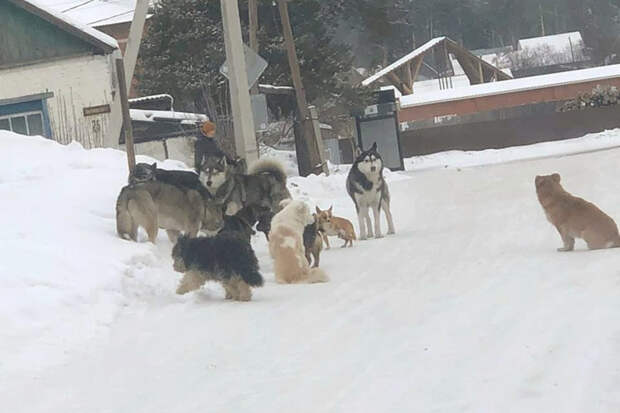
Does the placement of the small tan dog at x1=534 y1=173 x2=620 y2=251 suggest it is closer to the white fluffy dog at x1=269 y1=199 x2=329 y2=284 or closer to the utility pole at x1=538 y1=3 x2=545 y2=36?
the white fluffy dog at x1=269 y1=199 x2=329 y2=284

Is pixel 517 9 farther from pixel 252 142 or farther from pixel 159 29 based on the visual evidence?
pixel 252 142

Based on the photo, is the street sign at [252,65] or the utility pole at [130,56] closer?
the utility pole at [130,56]

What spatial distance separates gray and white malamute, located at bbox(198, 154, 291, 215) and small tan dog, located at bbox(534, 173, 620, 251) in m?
4.03

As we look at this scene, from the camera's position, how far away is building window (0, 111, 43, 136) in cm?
2772

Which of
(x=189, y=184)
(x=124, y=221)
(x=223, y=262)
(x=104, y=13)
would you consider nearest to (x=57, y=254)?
(x=223, y=262)

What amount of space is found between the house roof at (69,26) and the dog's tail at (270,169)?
14.2 m

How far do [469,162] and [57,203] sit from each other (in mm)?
25861

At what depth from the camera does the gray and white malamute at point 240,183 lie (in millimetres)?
13486

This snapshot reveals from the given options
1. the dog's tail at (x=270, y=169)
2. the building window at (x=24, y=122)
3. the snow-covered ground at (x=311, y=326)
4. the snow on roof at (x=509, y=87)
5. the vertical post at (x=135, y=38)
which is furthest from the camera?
the snow on roof at (x=509, y=87)

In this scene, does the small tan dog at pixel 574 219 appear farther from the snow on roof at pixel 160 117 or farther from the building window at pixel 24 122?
the building window at pixel 24 122

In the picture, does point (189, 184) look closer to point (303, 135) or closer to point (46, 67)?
point (303, 135)

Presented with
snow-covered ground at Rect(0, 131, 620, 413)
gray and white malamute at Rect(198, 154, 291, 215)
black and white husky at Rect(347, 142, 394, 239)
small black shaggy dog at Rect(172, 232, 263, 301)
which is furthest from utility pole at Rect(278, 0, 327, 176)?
small black shaggy dog at Rect(172, 232, 263, 301)

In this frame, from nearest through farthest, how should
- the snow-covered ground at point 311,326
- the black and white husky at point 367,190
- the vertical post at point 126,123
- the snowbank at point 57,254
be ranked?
1. the snow-covered ground at point 311,326
2. the snowbank at point 57,254
3. the vertical post at point 126,123
4. the black and white husky at point 367,190

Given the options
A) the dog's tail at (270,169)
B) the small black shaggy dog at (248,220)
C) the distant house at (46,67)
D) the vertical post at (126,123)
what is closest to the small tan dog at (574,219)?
the small black shaggy dog at (248,220)
